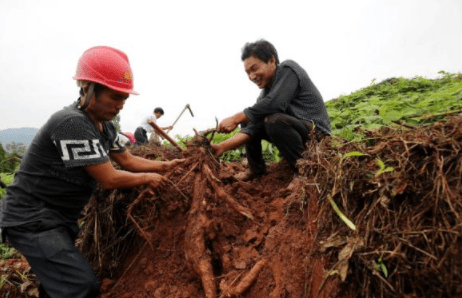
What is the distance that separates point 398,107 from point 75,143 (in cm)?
434

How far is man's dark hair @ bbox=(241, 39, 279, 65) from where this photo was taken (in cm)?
311

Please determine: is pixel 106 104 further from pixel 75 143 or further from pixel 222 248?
pixel 222 248

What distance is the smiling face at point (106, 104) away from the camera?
6.91ft

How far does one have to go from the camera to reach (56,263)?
1.99m

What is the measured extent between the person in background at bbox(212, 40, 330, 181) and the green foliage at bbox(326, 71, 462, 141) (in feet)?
1.60

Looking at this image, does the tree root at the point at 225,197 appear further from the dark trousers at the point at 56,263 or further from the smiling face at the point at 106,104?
the dark trousers at the point at 56,263

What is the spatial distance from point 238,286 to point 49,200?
1.42m

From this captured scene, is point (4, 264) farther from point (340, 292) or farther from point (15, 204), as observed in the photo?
point (340, 292)

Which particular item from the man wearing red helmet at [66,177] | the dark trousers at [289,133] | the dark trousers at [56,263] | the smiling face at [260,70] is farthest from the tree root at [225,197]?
the smiling face at [260,70]

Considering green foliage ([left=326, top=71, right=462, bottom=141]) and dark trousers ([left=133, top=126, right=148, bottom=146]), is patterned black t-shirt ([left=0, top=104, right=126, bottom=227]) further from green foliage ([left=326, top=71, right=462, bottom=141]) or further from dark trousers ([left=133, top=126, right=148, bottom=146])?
dark trousers ([left=133, top=126, right=148, bottom=146])

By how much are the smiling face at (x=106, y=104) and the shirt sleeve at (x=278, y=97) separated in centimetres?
129

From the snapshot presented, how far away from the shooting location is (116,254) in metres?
2.57

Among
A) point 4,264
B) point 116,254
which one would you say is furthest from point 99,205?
point 4,264

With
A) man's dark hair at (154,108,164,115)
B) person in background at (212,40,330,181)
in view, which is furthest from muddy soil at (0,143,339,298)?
man's dark hair at (154,108,164,115)
